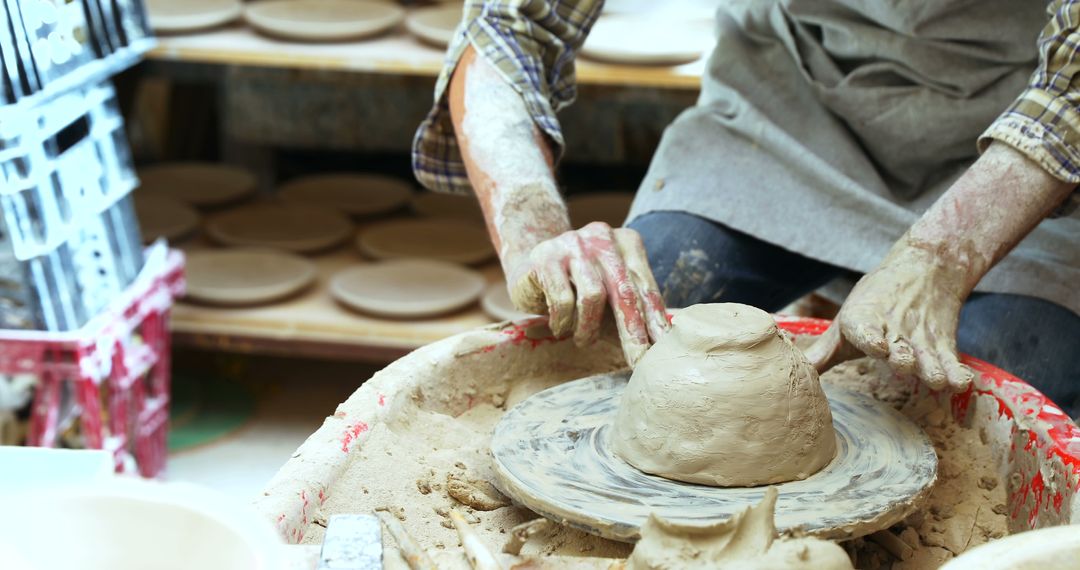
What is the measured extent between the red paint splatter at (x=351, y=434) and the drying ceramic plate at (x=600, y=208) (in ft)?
6.40

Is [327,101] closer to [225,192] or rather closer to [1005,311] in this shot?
[225,192]

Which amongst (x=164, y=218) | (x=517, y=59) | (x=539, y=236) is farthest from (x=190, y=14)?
(x=539, y=236)

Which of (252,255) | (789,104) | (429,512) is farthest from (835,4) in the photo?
(252,255)

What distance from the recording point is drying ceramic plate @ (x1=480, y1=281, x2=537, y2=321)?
2.89m

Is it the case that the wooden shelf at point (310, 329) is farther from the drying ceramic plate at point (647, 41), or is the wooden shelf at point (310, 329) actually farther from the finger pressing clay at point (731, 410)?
the finger pressing clay at point (731, 410)

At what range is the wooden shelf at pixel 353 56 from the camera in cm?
281

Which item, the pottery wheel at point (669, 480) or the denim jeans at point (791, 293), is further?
the denim jeans at point (791, 293)

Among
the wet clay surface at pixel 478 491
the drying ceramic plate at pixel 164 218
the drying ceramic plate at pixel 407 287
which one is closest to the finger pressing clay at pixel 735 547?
the wet clay surface at pixel 478 491

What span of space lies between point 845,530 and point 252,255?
2305mm

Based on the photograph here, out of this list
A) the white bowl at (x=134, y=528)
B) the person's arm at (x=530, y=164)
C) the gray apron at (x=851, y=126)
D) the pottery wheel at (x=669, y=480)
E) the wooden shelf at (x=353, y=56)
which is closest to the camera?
the white bowl at (x=134, y=528)

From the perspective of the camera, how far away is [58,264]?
238 cm

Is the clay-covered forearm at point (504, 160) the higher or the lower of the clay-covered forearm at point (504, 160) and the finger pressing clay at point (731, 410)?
the higher

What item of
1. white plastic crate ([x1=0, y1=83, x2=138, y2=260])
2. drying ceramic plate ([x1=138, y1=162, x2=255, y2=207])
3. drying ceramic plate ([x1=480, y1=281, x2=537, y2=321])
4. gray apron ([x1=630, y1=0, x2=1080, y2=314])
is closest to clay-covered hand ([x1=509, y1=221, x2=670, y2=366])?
gray apron ([x1=630, y1=0, x2=1080, y2=314])

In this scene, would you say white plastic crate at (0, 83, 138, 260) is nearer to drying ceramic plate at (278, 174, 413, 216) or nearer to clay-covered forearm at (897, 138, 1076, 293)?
drying ceramic plate at (278, 174, 413, 216)
